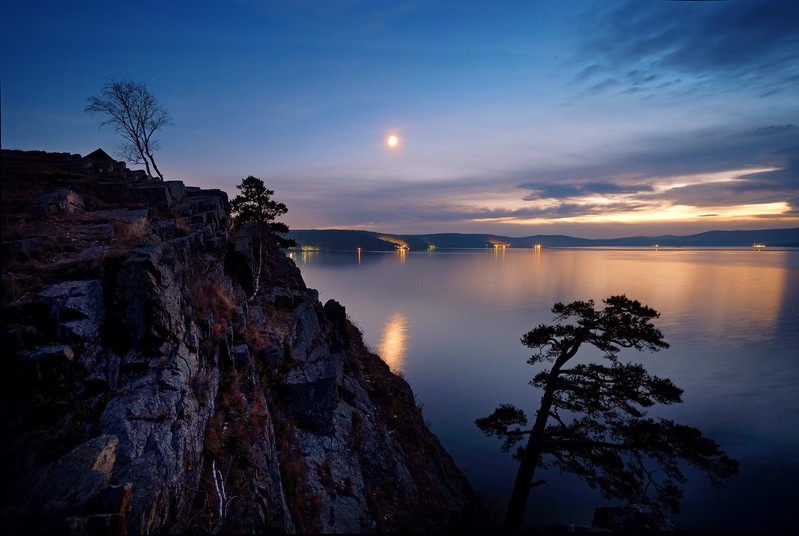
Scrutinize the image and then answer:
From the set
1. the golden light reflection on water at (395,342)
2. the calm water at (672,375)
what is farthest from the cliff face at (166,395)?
the golden light reflection on water at (395,342)

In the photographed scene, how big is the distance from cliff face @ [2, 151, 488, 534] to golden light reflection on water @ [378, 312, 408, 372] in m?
22.8

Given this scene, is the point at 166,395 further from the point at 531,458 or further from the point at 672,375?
the point at 672,375

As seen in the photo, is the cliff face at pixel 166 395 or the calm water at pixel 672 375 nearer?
the cliff face at pixel 166 395

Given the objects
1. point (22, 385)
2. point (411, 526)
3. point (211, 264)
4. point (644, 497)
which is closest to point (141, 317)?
point (22, 385)

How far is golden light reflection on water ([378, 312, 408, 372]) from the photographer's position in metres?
42.8

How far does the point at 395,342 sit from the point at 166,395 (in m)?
43.8

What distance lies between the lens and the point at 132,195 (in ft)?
57.0

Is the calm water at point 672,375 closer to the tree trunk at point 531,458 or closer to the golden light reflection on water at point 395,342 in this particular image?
the golden light reflection on water at point 395,342

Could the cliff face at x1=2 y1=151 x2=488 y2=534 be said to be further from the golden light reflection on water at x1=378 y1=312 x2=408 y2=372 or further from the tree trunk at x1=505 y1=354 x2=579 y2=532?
the golden light reflection on water at x1=378 y1=312 x2=408 y2=372

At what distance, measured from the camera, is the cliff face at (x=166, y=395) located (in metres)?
5.71

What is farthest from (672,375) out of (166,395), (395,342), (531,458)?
(166,395)

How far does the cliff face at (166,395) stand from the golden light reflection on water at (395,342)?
22.8 metres

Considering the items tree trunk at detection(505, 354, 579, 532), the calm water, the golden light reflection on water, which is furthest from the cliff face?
the golden light reflection on water

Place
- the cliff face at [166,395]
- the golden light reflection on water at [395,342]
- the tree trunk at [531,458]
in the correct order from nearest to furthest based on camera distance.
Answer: the cliff face at [166,395] → the tree trunk at [531,458] → the golden light reflection on water at [395,342]
